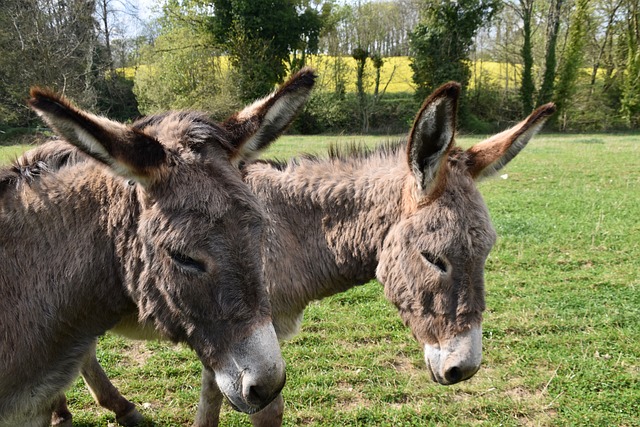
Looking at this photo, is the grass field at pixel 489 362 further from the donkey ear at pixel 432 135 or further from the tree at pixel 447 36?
the tree at pixel 447 36

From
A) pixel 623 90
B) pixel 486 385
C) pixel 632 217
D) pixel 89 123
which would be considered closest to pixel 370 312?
pixel 486 385

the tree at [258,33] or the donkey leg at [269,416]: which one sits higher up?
the tree at [258,33]

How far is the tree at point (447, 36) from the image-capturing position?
34938mm

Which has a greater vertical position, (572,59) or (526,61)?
(572,59)

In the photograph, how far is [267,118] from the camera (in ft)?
8.05

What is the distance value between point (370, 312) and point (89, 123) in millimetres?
4731

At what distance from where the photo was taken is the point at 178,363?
486cm

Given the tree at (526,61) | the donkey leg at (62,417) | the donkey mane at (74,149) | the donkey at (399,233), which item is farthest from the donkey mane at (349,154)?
the tree at (526,61)

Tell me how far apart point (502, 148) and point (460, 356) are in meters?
1.52

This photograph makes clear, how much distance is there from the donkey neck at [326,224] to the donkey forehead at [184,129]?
4.11ft

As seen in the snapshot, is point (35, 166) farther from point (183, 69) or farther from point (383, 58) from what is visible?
point (383, 58)

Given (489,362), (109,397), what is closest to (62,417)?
(109,397)

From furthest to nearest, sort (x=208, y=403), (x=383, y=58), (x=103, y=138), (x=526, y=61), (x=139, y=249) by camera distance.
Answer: (x=383, y=58), (x=526, y=61), (x=208, y=403), (x=139, y=249), (x=103, y=138)

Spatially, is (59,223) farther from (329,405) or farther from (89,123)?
(329,405)
